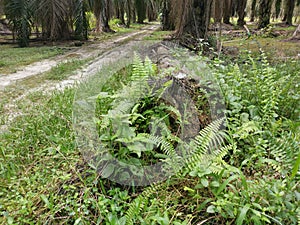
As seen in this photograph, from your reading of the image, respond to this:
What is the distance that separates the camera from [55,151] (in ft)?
5.58

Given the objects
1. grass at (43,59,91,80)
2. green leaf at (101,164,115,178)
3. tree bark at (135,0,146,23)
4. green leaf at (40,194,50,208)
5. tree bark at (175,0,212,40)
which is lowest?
green leaf at (40,194,50,208)

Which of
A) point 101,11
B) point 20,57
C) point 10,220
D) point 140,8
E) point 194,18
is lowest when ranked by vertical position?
point 10,220

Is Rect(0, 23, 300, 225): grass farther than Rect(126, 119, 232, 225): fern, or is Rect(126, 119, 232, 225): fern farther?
Rect(126, 119, 232, 225): fern

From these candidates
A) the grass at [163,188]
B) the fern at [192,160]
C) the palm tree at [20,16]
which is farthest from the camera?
the palm tree at [20,16]

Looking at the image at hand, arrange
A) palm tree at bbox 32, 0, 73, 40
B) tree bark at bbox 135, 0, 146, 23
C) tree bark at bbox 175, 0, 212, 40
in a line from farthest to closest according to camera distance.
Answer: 1. tree bark at bbox 135, 0, 146, 23
2. palm tree at bbox 32, 0, 73, 40
3. tree bark at bbox 175, 0, 212, 40

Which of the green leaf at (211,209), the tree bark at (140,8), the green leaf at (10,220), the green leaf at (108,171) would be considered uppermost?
the tree bark at (140,8)

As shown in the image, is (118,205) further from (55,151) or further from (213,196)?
(55,151)

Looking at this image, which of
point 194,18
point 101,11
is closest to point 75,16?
point 101,11

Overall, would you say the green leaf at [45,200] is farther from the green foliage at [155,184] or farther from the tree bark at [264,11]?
the tree bark at [264,11]

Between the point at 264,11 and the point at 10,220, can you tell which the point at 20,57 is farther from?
the point at 264,11

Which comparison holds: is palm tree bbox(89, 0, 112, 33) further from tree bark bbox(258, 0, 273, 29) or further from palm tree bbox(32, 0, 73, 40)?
tree bark bbox(258, 0, 273, 29)

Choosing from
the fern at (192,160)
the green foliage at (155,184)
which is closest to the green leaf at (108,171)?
the green foliage at (155,184)

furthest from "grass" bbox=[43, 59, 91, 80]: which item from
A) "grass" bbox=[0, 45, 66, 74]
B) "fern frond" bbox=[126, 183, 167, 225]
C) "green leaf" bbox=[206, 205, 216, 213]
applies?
"green leaf" bbox=[206, 205, 216, 213]

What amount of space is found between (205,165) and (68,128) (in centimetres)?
130
